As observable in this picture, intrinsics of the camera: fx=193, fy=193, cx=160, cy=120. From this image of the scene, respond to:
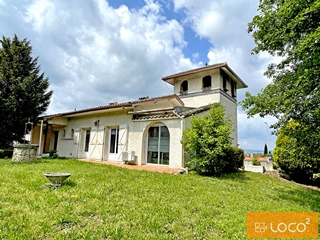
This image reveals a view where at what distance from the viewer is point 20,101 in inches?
642

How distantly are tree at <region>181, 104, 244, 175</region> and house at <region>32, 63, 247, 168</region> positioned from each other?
3.99 ft

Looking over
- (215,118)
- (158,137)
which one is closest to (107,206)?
(215,118)

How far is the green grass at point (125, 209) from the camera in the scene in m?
3.77

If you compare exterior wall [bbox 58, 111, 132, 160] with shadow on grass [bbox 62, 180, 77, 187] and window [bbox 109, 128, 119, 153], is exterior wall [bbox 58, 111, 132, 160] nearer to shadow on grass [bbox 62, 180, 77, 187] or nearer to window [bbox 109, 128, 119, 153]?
window [bbox 109, 128, 119, 153]


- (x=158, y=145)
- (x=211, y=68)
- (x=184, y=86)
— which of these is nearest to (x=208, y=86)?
(x=211, y=68)

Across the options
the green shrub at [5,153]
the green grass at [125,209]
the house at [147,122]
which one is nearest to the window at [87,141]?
the house at [147,122]

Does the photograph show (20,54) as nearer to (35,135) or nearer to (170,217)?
(35,135)

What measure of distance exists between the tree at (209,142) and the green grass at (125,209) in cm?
299

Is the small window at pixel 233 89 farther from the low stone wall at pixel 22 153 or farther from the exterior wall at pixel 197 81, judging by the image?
the low stone wall at pixel 22 153

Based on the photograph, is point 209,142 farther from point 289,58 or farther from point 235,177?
point 289,58

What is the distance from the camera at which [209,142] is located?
10.4 m

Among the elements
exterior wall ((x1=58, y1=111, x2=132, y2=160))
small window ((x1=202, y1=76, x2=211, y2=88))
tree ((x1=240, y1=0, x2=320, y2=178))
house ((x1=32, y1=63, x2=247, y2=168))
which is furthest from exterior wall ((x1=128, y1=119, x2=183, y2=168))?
small window ((x1=202, y1=76, x2=211, y2=88))

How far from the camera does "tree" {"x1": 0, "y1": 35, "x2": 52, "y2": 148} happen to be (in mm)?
16031

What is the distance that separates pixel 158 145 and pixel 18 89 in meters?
12.8
